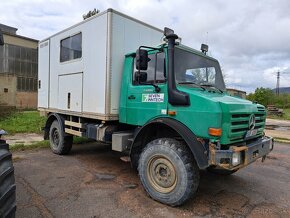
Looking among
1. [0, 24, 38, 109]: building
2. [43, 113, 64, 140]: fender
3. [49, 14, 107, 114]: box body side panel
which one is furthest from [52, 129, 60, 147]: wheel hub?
[0, 24, 38, 109]: building

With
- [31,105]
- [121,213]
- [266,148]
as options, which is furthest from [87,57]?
[31,105]

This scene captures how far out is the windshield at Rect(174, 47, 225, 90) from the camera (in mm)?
4746

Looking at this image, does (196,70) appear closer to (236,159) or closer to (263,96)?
(236,159)

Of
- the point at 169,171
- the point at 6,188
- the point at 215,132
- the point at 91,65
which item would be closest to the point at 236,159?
the point at 215,132

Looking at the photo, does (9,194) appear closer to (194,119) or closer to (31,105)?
(194,119)

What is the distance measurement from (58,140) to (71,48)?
2631mm

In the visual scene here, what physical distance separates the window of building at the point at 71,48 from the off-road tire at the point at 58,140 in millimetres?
1913

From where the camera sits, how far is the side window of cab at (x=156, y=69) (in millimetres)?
4762

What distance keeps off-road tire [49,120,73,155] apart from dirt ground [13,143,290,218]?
1.24ft

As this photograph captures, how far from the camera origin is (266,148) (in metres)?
4.98

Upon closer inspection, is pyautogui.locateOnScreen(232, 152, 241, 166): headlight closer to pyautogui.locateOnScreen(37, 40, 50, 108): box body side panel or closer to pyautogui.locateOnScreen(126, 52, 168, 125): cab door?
pyautogui.locateOnScreen(126, 52, 168, 125): cab door

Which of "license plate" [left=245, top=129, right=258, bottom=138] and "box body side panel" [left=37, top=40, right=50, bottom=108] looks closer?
"license plate" [left=245, top=129, right=258, bottom=138]

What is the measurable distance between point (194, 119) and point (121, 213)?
182 cm

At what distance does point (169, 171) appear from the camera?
173 inches
